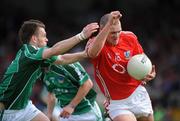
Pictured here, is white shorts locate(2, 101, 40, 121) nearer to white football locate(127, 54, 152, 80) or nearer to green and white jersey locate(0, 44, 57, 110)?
green and white jersey locate(0, 44, 57, 110)

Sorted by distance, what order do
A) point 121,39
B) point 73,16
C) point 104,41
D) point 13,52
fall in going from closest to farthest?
1. point 104,41
2. point 121,39
3. point 13,52
4. point 73,16

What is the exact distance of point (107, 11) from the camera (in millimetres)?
23000

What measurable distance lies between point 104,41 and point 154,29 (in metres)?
11.8

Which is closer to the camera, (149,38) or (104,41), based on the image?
(104,41)

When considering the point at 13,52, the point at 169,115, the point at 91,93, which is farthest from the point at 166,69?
the point at 91,93

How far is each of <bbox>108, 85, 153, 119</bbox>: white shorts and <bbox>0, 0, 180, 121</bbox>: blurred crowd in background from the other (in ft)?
25.7

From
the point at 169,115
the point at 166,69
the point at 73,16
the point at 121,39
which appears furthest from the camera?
the point at 73,16

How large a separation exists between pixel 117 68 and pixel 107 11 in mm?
12183

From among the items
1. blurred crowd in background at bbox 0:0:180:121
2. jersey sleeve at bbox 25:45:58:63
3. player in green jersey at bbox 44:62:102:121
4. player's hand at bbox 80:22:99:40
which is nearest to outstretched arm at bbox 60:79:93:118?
player in green jersey at bbox 44:62:102:121

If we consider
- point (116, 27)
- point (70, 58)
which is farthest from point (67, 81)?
point (116, 27)

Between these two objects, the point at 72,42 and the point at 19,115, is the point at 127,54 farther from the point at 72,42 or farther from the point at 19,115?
the point at 19,115

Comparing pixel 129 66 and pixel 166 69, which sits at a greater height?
pixel 129 66

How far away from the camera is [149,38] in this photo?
21.6 metres

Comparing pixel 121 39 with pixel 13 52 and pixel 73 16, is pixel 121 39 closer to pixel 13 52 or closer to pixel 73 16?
pixel 13 52
